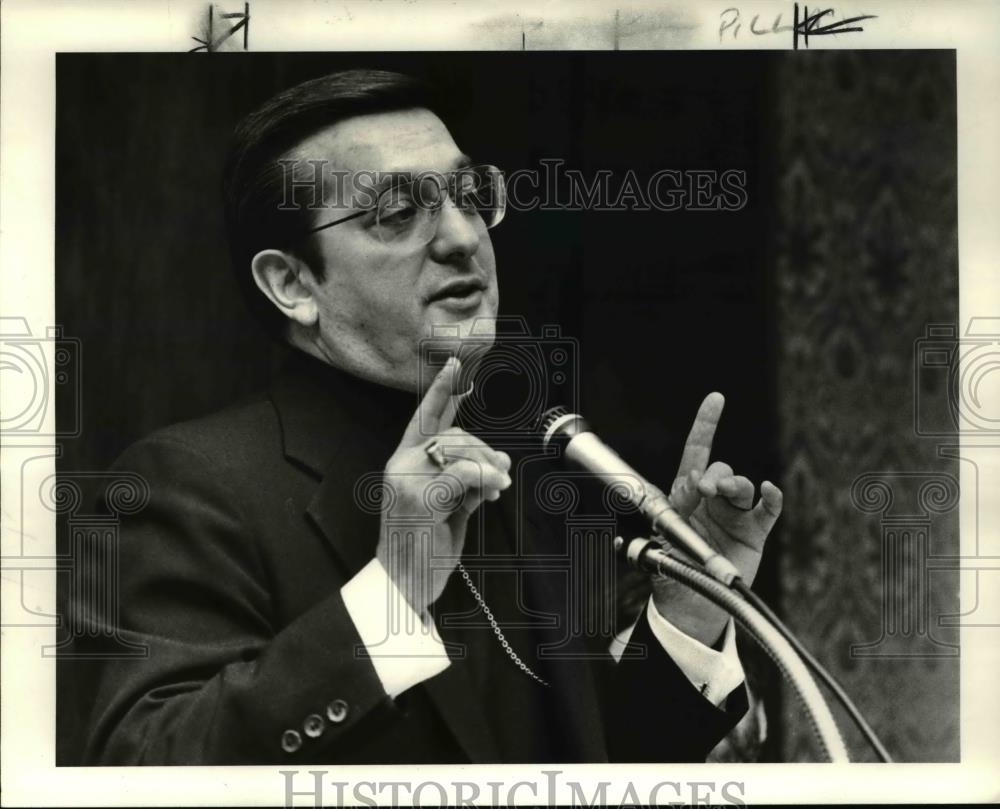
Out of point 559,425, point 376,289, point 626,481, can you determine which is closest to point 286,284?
point 376,289

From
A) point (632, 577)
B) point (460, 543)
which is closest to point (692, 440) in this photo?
point (632, 577)

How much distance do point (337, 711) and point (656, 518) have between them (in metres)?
0.99

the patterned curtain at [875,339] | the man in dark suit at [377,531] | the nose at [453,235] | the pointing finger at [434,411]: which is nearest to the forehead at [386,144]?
the man in dark suit at [377,531]

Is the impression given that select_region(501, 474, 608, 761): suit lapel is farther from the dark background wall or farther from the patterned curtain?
the patterned curtain

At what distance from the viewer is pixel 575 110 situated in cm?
392

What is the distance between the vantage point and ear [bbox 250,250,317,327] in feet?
12.4

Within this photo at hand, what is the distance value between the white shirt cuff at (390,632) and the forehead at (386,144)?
1070 millimetres

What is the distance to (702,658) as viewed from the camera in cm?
382

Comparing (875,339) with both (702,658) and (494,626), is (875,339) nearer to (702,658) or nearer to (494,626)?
(702,658)

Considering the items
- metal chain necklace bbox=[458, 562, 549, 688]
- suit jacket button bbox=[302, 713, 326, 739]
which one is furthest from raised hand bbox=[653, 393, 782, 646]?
suit jacket button bbox=[302, 713, 326, 739]

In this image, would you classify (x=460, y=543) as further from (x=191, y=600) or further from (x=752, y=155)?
(x=752, y=155)

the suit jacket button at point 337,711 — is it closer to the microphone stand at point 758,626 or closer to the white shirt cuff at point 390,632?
the white shirt cuff at point 390,632

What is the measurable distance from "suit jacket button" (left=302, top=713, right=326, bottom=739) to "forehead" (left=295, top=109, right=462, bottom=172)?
57.1 inches

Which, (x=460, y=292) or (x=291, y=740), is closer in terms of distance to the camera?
(x=291, y=740)
